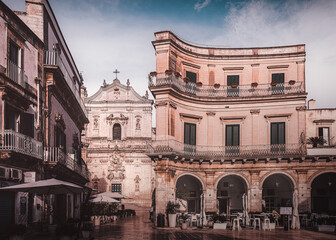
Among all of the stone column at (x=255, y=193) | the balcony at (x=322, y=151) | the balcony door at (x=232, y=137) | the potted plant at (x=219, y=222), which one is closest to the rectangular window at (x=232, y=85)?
the balcony door at (x=232, y=137)

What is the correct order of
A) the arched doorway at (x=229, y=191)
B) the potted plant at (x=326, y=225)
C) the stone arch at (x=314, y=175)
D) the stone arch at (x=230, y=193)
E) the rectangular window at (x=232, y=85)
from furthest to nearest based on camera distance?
the rectangular window at (x=232, y=85)
the arched doorway at (x=229, y=191)
the stone arch at (x=230, y=193)
the stone arch at (x=314, y=175)
the potted plant at (x=326, y=225)

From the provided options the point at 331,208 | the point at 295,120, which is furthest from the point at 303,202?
the point at 295,120

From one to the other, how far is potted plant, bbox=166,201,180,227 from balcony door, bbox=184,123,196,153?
5015 mm

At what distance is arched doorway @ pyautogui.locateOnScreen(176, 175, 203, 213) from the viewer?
1314 inches

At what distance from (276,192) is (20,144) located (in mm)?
21616

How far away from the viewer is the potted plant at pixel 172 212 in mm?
28156

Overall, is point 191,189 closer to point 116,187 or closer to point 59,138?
point 59,138

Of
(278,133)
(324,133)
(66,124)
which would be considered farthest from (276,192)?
(66,124)

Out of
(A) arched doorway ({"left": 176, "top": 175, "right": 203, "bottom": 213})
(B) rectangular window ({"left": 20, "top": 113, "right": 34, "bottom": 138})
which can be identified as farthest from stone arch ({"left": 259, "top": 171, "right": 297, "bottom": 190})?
(B) rectangular window ({"left": 20, "top": 113, "right": 34, "bottom": 138})

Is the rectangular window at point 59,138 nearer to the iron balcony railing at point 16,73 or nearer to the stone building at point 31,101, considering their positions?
the stone building at point 31,101

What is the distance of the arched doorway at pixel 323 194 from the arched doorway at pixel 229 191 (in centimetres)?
539

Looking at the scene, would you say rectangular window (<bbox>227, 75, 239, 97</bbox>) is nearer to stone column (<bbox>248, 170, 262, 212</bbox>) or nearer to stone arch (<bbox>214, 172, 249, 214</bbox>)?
stone column (<bbox>248, 170, 262, 212</bbox>)

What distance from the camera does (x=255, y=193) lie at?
32.1m

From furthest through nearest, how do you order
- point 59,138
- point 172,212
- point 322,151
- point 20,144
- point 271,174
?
point 271,174, point 322,151, point 172,212, point 59,138, point 20,144
